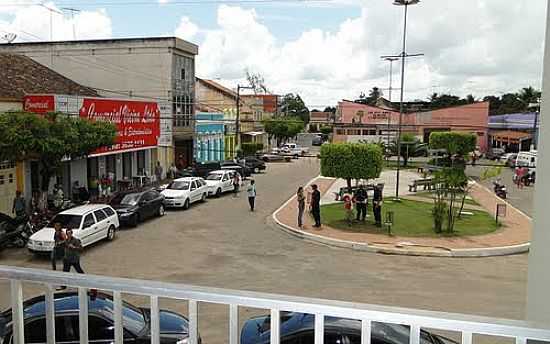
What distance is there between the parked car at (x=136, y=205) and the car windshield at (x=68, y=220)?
3065 mm

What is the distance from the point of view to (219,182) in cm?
2530

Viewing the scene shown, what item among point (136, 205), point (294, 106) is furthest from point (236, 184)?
point (294, 106)

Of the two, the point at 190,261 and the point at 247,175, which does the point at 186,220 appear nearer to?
the point at 190,261

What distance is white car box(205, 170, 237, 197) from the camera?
2478 cm

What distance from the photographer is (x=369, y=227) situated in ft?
58.9

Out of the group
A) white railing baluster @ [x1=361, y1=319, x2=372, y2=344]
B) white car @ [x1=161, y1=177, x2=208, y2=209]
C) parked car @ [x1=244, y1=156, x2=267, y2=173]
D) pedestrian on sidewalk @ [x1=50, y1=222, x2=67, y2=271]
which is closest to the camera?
white railing baluster @ [x1=361, y1=319, x2=372, y2=344]

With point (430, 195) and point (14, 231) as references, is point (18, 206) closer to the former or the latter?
point (14, 231)

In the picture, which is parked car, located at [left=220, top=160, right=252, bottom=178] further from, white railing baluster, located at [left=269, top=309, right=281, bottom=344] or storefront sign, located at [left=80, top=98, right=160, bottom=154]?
white railing baluster, located at [left=269, top=309, right=281, bottom=344]

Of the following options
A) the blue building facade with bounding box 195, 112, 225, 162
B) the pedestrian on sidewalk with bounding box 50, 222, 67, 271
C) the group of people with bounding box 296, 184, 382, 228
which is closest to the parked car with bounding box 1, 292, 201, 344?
the pedestrian on sidewalk with bounding box 50, 222, 67, 271

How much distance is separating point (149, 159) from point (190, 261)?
644 inches

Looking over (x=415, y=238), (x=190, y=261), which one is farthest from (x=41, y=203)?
(x=415, y=238)

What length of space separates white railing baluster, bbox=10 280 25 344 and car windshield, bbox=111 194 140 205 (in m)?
15.8

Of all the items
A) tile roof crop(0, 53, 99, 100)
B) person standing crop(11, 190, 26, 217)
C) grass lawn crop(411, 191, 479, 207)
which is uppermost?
tile roof crop(0, 53, 99, 100)

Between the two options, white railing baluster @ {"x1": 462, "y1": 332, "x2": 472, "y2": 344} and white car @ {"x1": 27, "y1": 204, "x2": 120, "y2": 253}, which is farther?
white car @ {"x1": 27, "y1": 204, "x2": 120, "y2": 253}
